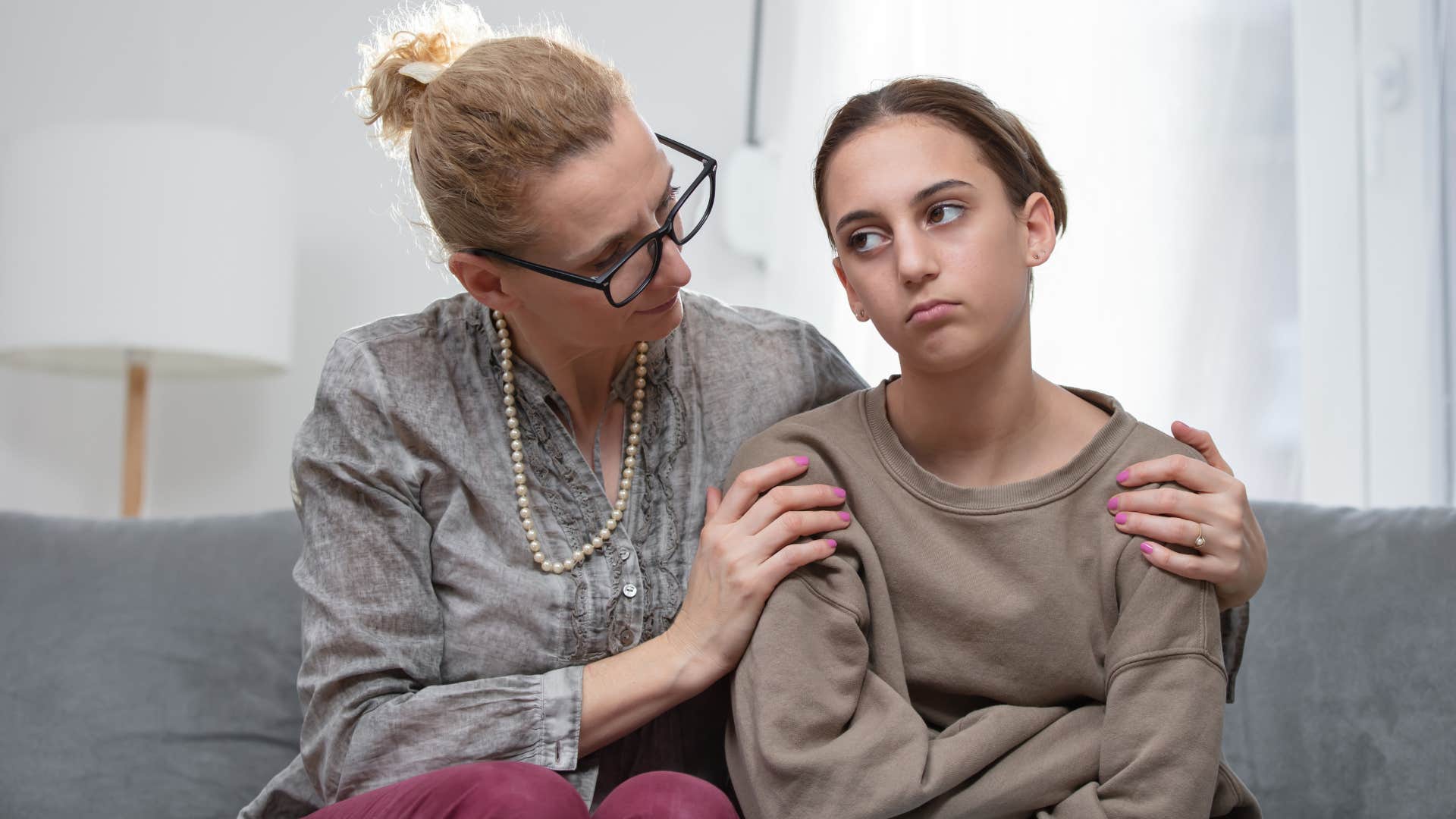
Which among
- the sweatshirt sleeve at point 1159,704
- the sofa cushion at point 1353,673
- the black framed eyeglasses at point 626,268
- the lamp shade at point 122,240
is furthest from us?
the lamp shade at point 122,240

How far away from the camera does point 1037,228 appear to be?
113 centimetres

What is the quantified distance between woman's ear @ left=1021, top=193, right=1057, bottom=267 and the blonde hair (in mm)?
402

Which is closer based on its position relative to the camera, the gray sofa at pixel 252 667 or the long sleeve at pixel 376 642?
the long sleeve at pixel 376 642

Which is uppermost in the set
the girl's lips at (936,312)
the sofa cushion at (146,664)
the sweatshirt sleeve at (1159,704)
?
the girl's lips at (936,312)

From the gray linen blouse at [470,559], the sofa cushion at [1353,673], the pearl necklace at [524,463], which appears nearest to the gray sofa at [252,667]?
the sofa cushion at [1353,673]

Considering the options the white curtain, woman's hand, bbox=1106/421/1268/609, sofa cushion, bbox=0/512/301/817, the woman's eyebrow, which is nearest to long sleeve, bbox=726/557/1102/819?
woman's hand, bbox=1106/421/1268/609

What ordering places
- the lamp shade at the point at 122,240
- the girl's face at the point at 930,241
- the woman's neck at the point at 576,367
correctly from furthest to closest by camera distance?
the lamp shade at the point at 122,240, the woman's neck at the point at 576,367, the girl's face at the point at 930,241

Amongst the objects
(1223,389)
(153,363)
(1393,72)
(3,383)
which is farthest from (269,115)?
(1393,72)

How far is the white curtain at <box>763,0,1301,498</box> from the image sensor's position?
214 centimetres

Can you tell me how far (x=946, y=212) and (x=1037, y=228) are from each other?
0.11 m

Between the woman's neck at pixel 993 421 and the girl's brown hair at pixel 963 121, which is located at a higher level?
the girl's brown hair at pixel 963 121

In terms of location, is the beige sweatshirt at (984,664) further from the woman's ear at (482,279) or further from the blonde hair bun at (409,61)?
the blonde hair bun at (409,61)

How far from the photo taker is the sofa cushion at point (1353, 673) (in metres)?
1.38

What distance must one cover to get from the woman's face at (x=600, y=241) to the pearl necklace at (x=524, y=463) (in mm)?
83
